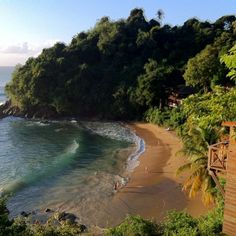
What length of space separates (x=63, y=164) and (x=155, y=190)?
13.2 metres

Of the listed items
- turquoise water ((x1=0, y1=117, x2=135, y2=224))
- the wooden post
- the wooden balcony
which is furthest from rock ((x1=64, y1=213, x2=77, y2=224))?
the wooden post

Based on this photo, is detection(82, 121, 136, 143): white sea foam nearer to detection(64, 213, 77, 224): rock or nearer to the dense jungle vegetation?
the dense jungle vegetation

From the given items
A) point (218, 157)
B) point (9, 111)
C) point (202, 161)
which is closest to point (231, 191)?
point (218, 157)

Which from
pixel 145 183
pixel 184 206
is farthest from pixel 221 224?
pixel 145 183

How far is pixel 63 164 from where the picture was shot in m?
43.5

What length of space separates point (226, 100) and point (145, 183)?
23839 millimetres

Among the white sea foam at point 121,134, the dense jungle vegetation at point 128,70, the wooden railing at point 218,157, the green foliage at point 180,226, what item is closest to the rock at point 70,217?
the green foliage at point 180,226

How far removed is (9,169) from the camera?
139 ft

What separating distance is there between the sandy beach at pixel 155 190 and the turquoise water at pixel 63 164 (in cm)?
162

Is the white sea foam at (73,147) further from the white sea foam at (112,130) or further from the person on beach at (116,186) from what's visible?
the person on beach at (116,186)

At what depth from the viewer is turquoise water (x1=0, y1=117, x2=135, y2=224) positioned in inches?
1277

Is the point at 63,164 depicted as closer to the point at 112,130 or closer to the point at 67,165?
the point at 67,165

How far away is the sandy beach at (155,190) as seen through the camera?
29422mm

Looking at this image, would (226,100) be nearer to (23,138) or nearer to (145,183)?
(145,183)
